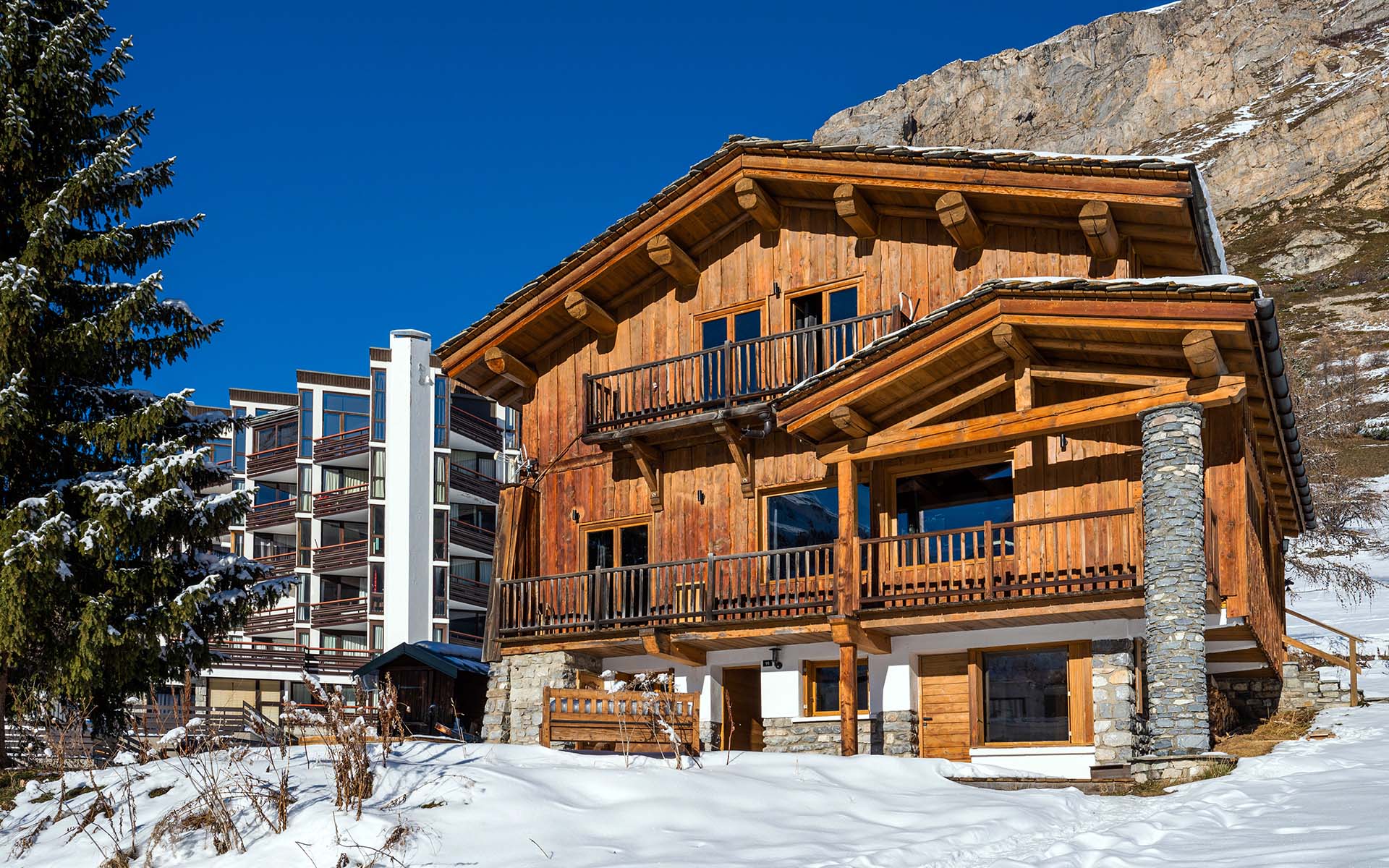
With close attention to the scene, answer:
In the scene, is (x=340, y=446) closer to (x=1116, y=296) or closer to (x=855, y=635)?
(x=855, y=635)

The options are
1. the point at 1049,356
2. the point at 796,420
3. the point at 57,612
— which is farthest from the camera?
the point at 796,420

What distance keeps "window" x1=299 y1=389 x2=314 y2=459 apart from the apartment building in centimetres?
4

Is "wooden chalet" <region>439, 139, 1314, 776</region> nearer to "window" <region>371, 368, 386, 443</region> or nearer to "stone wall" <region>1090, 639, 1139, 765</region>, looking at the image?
"stone wall" <region>1090, 639, 1139, 765</region>

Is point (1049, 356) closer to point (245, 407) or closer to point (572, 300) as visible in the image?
point (572, 300)

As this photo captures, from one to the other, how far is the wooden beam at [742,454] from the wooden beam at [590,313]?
3.54 meters

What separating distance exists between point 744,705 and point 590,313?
7.14 meters

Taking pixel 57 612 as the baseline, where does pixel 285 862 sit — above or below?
below

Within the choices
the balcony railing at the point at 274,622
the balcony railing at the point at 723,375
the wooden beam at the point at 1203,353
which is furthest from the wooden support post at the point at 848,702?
the balcony railing at the point at 274,622

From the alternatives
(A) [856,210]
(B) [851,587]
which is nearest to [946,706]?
(B) [851,587]

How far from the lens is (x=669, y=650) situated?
2177 cm

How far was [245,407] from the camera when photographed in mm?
60781

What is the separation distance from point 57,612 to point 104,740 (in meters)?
2.10

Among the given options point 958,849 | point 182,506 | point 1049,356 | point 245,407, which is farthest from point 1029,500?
point 245,407

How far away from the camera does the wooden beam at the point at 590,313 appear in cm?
2417
